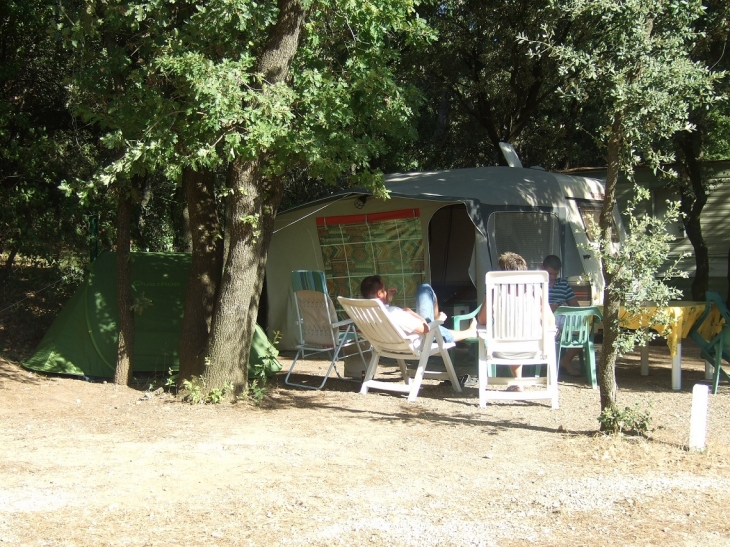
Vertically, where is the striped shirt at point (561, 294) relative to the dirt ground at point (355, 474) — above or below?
above

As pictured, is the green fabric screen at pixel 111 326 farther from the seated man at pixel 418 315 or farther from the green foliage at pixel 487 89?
the green foliage at pixel 487 89

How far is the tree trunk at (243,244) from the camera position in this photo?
21.2 ft

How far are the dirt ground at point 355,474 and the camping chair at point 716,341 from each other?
1.70ft

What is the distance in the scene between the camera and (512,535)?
3.67m

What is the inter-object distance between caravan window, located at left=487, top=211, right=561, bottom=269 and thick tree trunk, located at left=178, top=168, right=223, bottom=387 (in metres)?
3.30

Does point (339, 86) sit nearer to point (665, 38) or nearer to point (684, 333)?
point (665, 38)

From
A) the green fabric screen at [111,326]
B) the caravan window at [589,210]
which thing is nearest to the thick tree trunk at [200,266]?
the green fabric screen at [111,326]

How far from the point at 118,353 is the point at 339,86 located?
324 cm

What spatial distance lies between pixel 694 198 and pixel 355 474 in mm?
10701

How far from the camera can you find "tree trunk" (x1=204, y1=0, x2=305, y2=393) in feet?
21.2

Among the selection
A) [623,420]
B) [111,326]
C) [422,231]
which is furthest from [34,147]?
[623,420]

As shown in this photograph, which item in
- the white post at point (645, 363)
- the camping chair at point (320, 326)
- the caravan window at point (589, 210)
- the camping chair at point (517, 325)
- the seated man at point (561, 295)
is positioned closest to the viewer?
the camping chair at point (517, 325)

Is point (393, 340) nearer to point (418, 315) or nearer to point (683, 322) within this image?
point (418, 315)

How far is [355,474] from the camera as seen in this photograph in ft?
15.1
